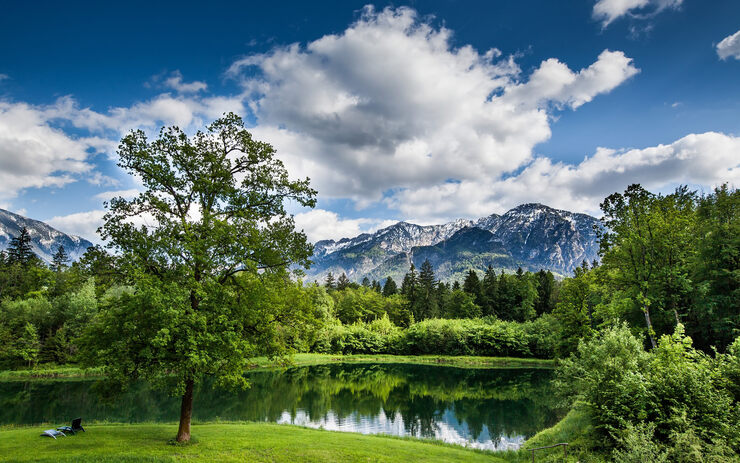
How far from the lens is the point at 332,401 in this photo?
3681 cm

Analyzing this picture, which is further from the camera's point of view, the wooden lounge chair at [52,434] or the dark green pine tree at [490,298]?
the dark green pine tree at [490,298]

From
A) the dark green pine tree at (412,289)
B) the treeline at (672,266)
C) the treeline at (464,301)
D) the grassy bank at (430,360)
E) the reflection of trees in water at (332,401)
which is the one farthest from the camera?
the dark green pine tree at (412,289)

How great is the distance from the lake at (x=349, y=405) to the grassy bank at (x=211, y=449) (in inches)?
92.2

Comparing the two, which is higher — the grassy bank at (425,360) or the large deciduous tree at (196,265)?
the large deciduous tree at (196,265)

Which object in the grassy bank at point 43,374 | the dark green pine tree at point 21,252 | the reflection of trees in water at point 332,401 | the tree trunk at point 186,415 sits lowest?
the reflection of trees in water at point 332,401

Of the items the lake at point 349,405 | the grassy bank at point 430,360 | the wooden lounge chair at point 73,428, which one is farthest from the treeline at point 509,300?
the lake at point 349,405

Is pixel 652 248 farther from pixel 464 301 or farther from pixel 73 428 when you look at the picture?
pixel 464 301

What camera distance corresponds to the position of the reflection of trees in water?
29.6 metres

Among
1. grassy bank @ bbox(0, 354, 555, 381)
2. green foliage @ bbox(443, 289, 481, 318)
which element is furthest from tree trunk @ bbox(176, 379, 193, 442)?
green foliage @ bbox(443, 289, 481, 318)

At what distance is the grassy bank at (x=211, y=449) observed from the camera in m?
12.3

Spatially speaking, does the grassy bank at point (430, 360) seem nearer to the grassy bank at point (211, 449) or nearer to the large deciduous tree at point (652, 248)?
the large deciduous tree at point (652, 248)

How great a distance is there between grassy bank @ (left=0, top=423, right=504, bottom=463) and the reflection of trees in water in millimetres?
7730

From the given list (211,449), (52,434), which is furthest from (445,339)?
(52,434)


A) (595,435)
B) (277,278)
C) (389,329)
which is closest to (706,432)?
(595,435)
